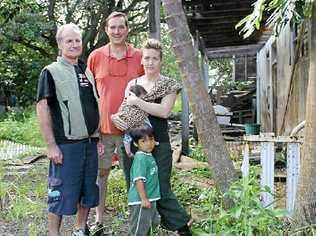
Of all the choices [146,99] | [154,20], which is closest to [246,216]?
[146,99]

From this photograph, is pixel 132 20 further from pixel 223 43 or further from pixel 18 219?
pixel 18 219

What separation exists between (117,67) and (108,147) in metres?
0.64

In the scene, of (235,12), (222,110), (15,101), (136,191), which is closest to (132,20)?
(222,110)

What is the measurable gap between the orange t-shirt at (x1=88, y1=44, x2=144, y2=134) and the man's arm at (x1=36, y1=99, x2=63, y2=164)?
586mm

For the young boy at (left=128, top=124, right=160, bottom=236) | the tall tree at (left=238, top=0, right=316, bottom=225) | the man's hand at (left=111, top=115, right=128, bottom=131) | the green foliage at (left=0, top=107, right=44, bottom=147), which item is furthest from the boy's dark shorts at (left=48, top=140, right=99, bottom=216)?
the green foliage at (left=0, top=107, right=44, bottom=147)

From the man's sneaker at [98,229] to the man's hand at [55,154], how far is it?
31.1 inches

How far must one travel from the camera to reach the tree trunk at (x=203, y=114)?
309 centimetres

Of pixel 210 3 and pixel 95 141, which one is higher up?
pixel 210 3

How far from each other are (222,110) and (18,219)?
10.9 meters

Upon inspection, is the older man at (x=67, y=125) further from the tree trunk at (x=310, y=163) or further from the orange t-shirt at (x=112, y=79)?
the tree trunk at (x=310, y=163)

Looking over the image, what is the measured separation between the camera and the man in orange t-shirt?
365 centimetres

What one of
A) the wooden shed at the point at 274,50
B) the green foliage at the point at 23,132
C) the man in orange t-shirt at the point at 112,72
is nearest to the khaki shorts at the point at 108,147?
the man in orange t-shirt at the point at 112,72

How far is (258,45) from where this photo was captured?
1346 cm

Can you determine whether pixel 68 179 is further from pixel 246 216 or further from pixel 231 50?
pixel 231 50
